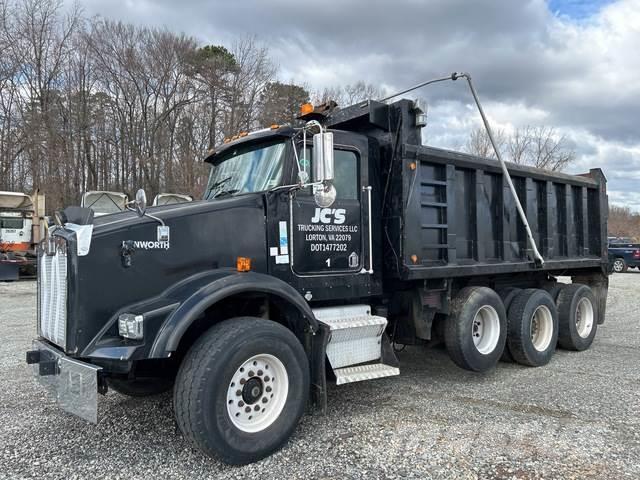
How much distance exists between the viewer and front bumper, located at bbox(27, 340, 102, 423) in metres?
3.35

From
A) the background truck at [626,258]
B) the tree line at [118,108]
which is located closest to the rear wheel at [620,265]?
the background truck at [626,258]

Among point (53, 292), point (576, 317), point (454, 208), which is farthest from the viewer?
point (576, 317)

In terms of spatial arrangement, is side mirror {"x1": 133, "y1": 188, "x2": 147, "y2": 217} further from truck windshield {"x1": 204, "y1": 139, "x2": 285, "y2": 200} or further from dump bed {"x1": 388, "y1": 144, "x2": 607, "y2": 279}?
dump bed {"x1": 388, "y1": 144, "x2": 607, "y2": 279}

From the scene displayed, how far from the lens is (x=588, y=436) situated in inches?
164

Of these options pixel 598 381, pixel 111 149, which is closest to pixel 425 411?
pixel 598 381

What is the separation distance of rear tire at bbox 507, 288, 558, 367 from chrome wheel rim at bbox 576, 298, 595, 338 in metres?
1.06

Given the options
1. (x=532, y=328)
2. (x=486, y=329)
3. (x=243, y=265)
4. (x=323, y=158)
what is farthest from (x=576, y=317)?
(x=243, y=265)

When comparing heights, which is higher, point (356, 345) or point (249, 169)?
point (249, 169)

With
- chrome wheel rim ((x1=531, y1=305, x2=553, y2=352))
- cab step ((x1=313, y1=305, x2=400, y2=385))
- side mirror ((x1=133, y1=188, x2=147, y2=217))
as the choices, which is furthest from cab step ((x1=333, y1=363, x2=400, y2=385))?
chrome wheel rim ((x1=531, y1=305, x2=553, y2=352))

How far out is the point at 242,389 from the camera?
3.78 m

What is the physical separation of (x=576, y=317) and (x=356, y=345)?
15.0ft

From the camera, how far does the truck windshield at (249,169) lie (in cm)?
457

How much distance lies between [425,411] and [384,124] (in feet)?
9.79

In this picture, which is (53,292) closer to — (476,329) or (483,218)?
(476,329)
